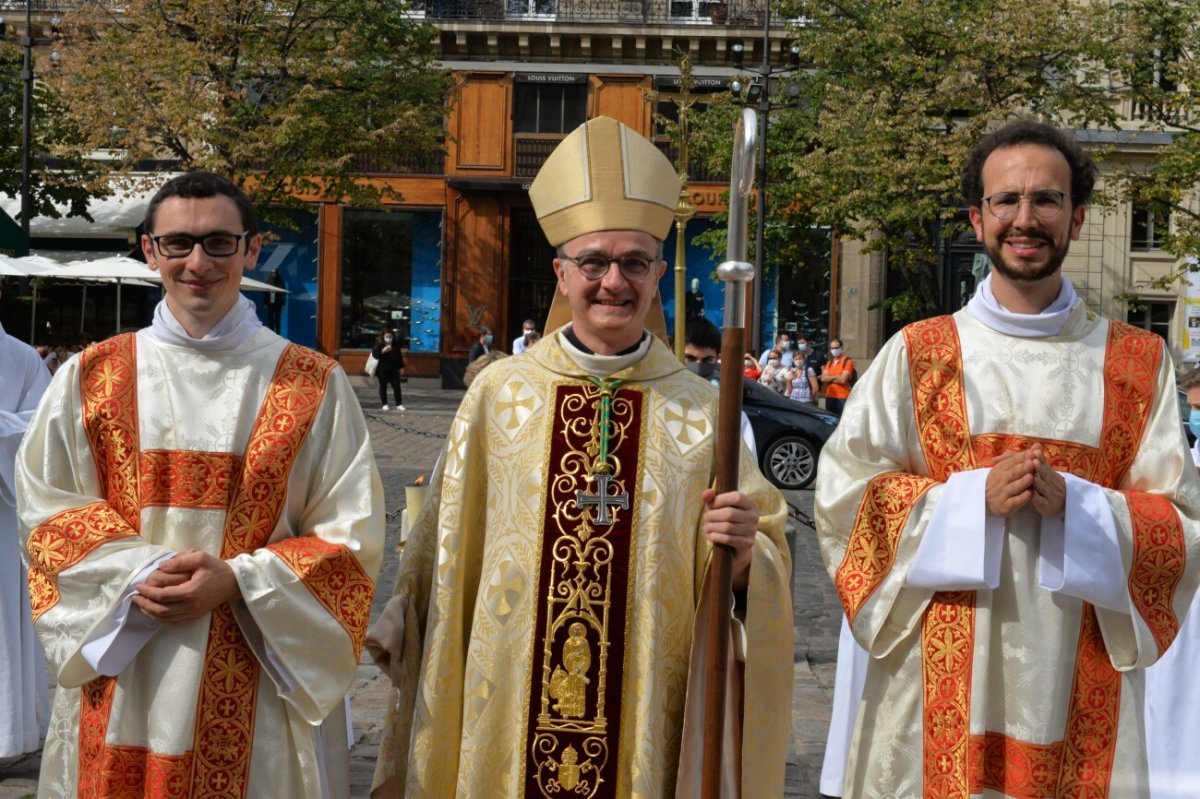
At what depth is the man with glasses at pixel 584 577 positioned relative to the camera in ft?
11.9

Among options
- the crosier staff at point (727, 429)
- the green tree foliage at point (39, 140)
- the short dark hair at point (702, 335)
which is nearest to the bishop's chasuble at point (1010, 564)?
the crosier staff at point (727, 429)

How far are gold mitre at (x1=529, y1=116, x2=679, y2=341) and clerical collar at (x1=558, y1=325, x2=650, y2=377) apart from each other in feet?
0.50

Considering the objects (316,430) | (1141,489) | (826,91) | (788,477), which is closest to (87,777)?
(316,430)

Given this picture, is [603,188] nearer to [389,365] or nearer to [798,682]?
[798,682]

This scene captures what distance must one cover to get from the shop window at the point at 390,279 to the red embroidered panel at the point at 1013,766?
31.0 meters

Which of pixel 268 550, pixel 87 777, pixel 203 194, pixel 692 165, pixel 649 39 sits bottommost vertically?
pixel 87 777

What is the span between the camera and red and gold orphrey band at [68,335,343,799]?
3641 mm

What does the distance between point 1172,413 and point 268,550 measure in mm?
2228

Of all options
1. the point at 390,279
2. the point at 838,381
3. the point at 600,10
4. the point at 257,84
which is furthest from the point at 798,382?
the point at 600,10

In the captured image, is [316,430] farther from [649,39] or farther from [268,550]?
[649,39]

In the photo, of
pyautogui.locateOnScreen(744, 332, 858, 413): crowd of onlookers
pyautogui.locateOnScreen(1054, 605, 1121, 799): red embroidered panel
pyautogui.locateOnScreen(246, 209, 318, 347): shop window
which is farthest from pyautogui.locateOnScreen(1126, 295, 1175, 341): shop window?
pyautogui.locateOnScreen(1054, 605, 1121, 799): red embroidered panel

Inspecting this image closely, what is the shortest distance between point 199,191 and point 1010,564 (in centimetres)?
217

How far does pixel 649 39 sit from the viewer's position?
34.1m

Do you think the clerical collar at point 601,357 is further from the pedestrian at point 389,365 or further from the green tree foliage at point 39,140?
the green tree foliage at point 39,140
